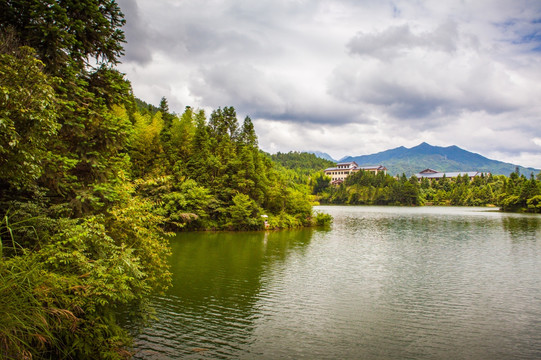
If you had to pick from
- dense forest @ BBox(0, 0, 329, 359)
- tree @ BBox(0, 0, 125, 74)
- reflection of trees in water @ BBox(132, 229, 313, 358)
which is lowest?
reflection of trees in water @ BBox(132, 229, 313, 358)

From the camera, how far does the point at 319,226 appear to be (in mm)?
46062

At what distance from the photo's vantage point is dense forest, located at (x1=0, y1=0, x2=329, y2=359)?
6.15 m

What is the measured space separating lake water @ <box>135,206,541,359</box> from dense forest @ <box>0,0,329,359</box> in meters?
2.52

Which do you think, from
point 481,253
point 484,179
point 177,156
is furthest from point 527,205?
point 177,156

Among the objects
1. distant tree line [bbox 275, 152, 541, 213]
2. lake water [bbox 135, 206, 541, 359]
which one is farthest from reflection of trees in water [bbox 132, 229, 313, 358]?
distant tree line [bbox 275, 152, 541, 213]

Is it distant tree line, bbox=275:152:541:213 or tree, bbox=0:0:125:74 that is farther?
distant tree line, bbox=275:152:541:213

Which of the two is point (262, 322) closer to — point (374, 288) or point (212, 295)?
point (212, 295)

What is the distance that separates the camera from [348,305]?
14438mm

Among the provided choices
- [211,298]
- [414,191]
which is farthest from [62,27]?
[414,191]

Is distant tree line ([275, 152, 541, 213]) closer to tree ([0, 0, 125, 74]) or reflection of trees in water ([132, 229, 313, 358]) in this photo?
reflection of trees in water ([132, 229, 313, 358])

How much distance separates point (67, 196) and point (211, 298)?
25.0 feet

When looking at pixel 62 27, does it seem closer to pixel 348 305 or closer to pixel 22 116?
pixel 22 116

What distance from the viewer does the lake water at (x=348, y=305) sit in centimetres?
1047

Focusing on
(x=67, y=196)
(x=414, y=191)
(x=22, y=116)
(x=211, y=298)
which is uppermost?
(x=414, y=191)
